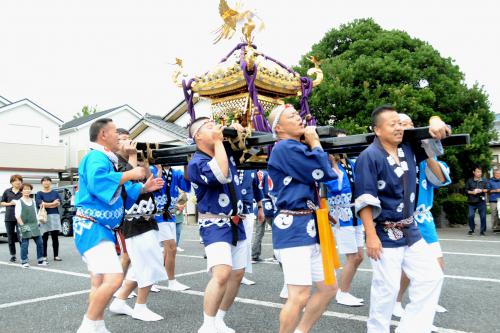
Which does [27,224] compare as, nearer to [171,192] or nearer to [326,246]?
[171,192]

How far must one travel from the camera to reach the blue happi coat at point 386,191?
10.9ft

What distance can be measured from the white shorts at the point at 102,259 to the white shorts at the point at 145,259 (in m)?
1.02

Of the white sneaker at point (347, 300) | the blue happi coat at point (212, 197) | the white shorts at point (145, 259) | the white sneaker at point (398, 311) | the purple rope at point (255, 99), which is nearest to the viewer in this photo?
the blue happi coat at point (212, 197)

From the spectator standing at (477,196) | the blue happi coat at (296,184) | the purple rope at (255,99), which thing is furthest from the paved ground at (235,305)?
the spectator standing at (477,196)

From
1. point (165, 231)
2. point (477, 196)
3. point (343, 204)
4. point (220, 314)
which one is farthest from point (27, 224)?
point (477, 196)

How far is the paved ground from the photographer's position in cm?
431

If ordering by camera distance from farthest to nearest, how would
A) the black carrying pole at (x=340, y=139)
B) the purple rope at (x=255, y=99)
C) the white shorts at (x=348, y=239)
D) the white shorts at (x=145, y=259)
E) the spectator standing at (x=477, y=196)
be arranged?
the spectator standing at (x=477, y=196)
the purple rope at (x=255, y=99)
the white shorts at (x=348, y=239)
the white shorts at (x=145, y=259)
the black carrying pole at (x=340, y=139)

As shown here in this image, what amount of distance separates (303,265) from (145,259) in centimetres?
226

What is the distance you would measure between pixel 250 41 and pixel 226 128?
4.04 meters

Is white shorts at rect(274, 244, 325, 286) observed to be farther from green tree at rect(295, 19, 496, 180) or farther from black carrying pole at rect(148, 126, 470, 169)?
green tree at rect(295, 19, 496, 180)

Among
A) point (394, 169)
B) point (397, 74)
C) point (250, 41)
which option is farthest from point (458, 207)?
point (394, 169)

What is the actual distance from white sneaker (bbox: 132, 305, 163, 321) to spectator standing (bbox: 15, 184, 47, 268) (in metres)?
5.24

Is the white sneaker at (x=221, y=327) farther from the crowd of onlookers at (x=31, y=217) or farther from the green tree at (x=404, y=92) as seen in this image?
the green tree at (x=404, y=92)

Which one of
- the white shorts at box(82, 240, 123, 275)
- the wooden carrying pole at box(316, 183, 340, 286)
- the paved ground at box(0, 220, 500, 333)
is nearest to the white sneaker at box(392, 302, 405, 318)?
the paved ground at box(0, 220, 500, 333)
